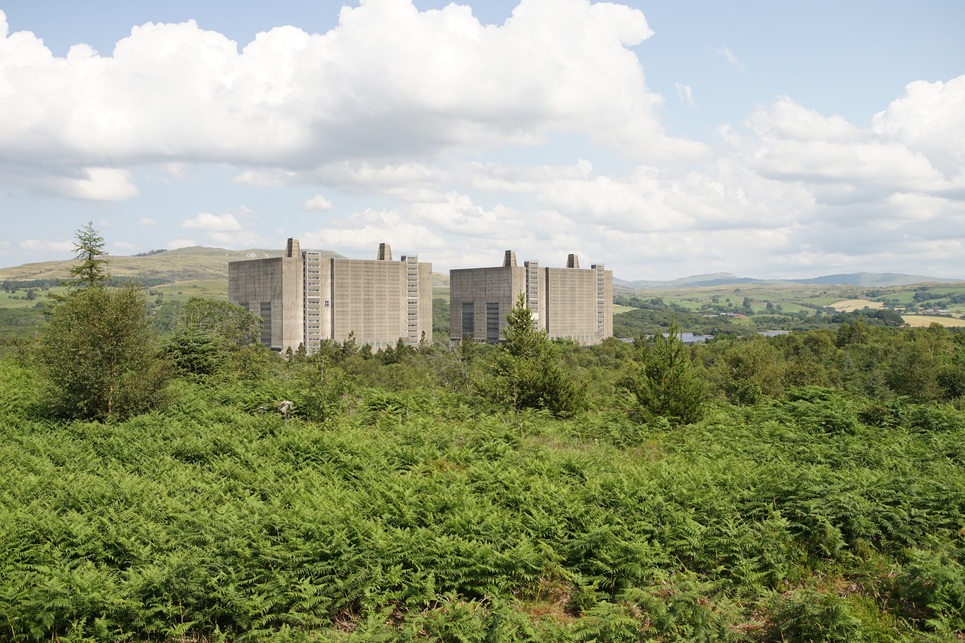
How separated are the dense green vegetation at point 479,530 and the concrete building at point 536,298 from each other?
135157 millimetres

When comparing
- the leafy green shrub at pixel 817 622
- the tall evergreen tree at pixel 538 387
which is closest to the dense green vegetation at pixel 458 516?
the leafy green shrub at pixel 817 622

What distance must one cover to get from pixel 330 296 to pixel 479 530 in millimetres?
135969

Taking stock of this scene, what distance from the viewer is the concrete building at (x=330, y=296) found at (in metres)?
136

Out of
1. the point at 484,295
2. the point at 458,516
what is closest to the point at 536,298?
the point at 484,295

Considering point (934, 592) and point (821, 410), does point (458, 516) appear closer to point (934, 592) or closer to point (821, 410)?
point (934, 592)

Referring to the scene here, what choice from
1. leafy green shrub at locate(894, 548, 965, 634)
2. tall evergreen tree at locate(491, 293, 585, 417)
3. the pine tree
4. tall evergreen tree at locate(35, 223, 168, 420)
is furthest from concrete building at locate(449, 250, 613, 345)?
leafy green shrub at locate(894, 548, 965, 634)

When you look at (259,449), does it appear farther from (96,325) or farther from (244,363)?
(244,363)

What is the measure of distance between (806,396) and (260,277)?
132534mm

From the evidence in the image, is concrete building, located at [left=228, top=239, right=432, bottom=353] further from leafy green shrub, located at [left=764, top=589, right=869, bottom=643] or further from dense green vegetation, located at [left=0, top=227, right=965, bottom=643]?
leafy green shrub, located at [left=764, top=589, right=869, bottom=643]

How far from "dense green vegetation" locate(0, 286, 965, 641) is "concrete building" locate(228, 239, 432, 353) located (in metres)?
121

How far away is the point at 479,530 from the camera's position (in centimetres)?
1023

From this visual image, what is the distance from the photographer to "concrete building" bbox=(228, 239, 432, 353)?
136000 millimetres

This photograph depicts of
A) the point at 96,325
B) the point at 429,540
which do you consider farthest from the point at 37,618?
the point at 96,325

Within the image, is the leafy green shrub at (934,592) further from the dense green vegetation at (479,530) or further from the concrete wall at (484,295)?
the concrete wall at (484,295)
